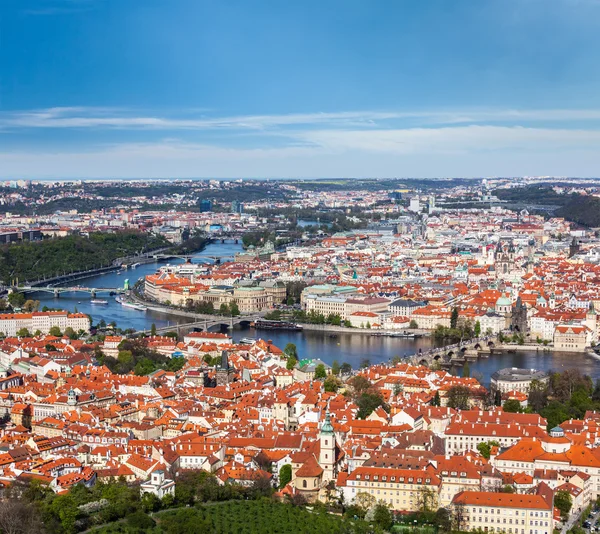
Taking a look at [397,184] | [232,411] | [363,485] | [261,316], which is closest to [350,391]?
[232,411]

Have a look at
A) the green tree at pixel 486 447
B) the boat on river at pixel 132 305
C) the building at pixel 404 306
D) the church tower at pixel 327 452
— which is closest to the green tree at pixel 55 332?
the boat on river at pixel 132 305

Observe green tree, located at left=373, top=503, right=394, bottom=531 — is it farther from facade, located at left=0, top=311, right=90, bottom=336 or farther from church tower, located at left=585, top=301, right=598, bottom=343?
facade, located at left=0, top=311, right=90, bottom=336

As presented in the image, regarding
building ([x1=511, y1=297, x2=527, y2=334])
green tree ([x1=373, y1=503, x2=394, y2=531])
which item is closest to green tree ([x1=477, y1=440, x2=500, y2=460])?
green tree ([x1=373, y1=503, x2=394, y2=531])

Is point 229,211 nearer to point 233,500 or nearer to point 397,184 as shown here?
point 397,184

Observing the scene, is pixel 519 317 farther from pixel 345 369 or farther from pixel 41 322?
pixel 41 322

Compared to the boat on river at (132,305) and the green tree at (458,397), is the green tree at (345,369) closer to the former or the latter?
the green tree at (458,397)

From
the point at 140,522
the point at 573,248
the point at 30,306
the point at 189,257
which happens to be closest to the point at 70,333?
the point at 30,306
